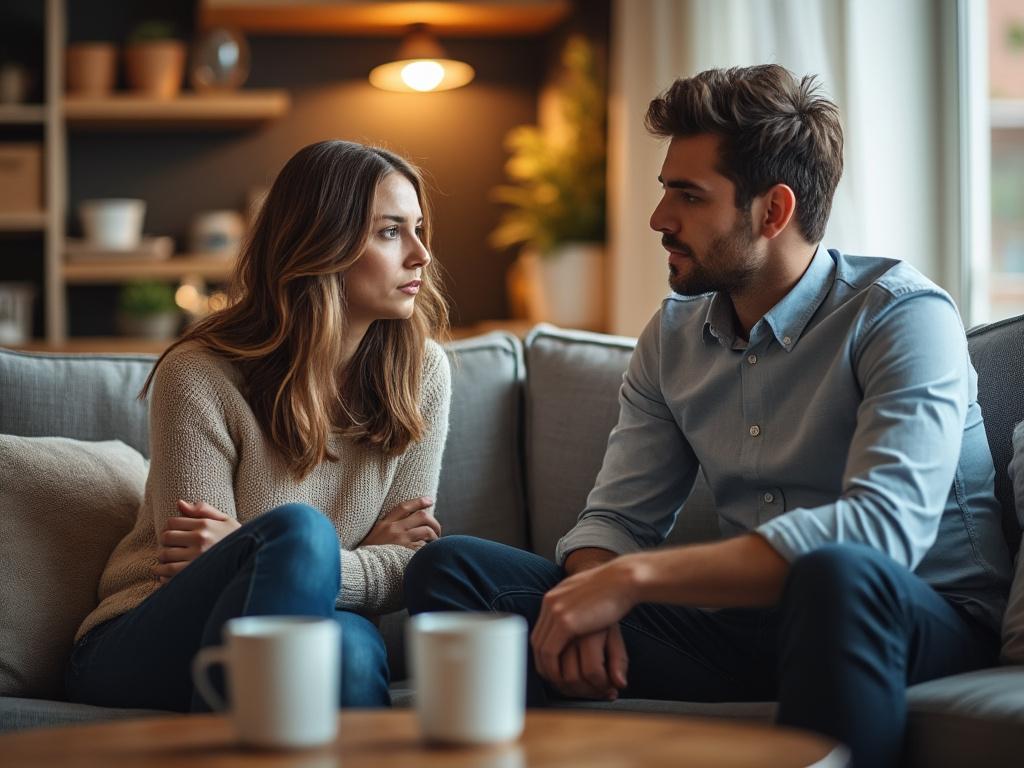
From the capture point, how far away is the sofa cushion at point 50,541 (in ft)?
6.23

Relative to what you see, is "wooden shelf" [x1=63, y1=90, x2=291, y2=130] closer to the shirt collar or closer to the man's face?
the man's face

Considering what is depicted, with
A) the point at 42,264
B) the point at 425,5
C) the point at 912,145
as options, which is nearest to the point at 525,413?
the point at 912,145

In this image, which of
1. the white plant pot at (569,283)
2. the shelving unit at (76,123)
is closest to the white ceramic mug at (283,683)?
the white plant pot at (569,283)

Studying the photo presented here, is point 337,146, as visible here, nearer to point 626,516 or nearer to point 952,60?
point 626,516

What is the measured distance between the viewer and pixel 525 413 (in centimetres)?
234

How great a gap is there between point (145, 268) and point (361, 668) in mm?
3147

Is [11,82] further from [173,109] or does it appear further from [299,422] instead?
[299,422]

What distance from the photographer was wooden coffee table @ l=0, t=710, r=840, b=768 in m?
0.96

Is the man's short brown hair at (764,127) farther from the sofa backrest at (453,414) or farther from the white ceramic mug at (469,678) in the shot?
the white ceramic mug at (469,678)

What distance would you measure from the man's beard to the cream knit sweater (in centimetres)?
51

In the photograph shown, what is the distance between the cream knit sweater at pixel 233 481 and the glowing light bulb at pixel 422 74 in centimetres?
258

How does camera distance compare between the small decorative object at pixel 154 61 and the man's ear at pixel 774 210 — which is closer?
the man's ear at pixel 774 210

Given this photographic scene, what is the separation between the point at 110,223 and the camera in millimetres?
4457

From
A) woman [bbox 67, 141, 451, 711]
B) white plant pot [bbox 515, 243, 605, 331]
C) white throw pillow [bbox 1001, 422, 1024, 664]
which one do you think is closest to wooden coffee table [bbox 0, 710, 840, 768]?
woman [bbox 67, 141, 451, 711]
